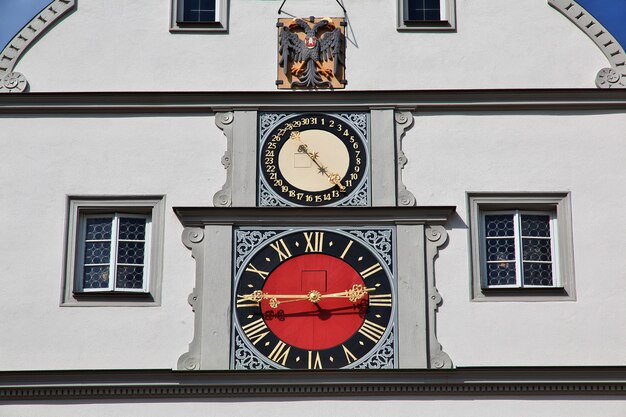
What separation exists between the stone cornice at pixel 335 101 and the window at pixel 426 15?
809 mm

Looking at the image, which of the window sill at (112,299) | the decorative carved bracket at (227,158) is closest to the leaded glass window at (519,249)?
the decorative carved bracket at (227,158)

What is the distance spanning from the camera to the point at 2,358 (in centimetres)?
1534

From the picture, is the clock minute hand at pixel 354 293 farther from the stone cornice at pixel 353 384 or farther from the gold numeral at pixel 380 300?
the stone cornice at pixel 353 384

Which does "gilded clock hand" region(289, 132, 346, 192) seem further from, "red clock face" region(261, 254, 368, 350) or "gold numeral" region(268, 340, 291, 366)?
"gold numeral" region(268, 340, 291, 366)

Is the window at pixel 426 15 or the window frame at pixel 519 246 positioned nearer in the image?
the window frame at pixel 519 246

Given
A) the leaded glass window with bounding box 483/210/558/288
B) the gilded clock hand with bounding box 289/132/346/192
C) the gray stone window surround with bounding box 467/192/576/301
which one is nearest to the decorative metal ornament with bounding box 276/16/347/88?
the gilded clock hand with bounding box 289/132/346/192

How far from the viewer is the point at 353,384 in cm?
1505

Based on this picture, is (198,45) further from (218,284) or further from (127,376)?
(127,376)

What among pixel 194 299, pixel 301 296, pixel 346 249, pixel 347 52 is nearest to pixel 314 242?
pixel 346 249

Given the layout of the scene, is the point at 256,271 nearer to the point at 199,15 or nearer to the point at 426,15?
the point at 199,15

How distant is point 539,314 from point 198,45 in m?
4.55

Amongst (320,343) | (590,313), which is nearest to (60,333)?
(320,343)

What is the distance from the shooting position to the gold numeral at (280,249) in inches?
617

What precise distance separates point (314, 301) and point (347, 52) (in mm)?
2765
